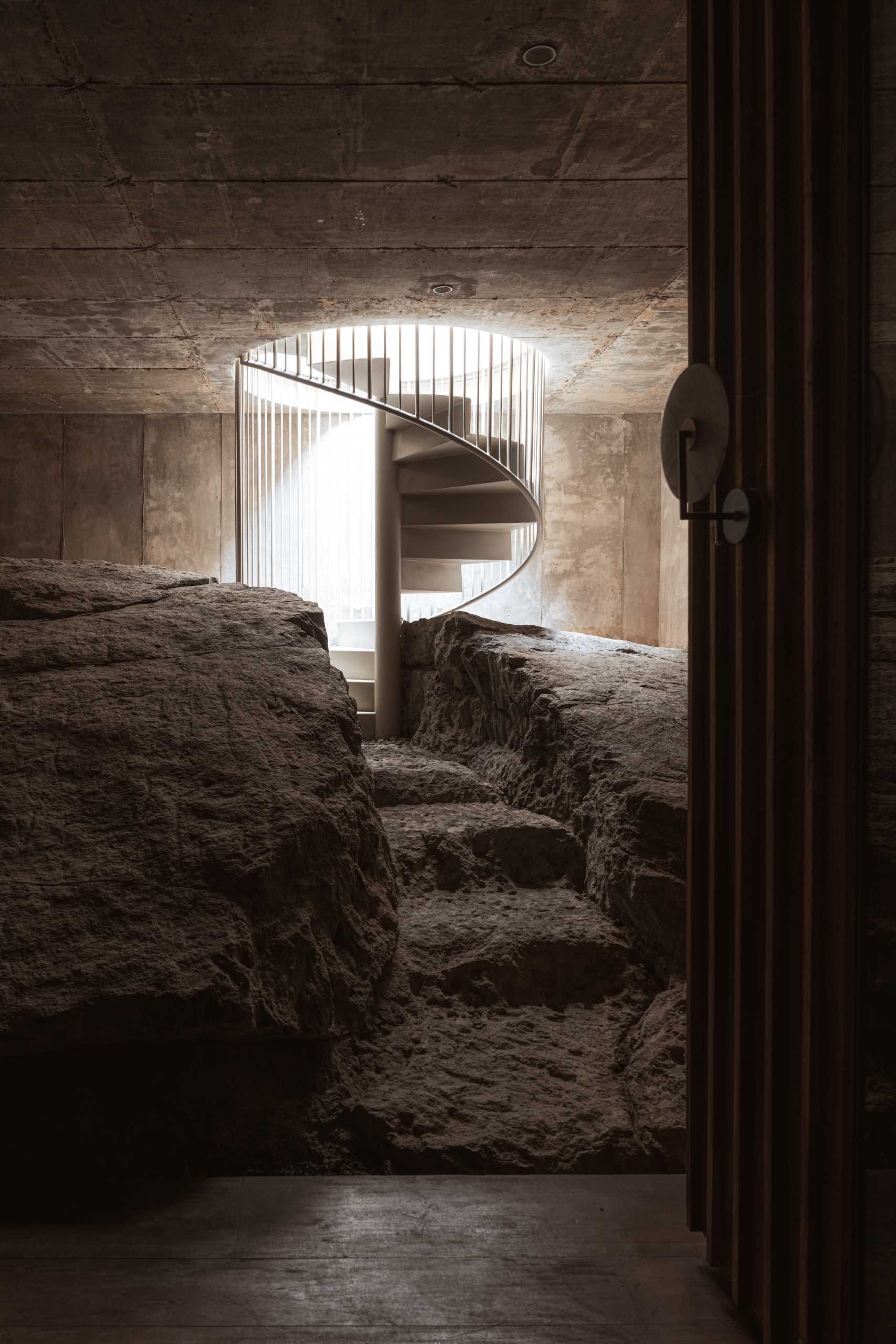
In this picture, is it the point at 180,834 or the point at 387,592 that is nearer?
the point at 180,834

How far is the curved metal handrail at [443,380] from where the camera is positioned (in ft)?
16.6

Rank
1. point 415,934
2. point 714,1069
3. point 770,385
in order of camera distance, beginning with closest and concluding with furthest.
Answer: point 770,385 < point 714,1069 < point 415,934

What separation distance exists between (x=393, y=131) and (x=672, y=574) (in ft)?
15.9

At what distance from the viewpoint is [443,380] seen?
6129 mm

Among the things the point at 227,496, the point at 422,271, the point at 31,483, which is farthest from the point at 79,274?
the point at 31,483

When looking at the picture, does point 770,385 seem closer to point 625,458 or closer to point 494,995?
point 494,995

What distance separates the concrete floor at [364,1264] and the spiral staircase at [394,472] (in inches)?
135

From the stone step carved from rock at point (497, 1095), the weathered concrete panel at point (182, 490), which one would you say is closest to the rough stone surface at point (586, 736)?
the stone step carved from rock at point (497, 1095)

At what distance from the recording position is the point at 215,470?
7469 millimetres

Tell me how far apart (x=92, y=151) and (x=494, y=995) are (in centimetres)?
320

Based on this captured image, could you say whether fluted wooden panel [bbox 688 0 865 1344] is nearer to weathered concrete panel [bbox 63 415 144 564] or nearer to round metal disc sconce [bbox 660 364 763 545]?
round metal disc sconce [bbox 660 364 763 545]

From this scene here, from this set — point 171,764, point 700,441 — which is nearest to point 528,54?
point 700,441

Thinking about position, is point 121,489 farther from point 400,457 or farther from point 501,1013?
point 501,1013

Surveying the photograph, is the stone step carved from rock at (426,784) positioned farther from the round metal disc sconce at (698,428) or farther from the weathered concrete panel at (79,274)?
the weathered concrete panel at (79,274)
